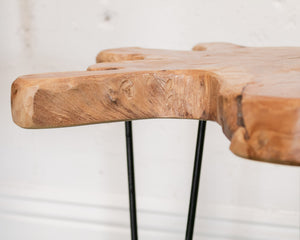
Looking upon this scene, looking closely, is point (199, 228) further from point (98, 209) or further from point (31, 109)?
point (31, 109)

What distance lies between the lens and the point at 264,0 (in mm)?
942

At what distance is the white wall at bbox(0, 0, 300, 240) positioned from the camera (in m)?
0.98

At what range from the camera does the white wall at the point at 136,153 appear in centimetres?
98

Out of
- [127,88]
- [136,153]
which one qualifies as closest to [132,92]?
[127,88]

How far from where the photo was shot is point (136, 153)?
1.06 m

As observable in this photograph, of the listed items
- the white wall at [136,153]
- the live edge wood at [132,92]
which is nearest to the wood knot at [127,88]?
the live edge wood at [132,92]

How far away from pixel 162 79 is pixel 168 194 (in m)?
0.71

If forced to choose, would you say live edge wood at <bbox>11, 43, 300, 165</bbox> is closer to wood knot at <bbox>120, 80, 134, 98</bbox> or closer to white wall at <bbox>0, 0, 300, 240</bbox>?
wood knot at <bbox>120, 80, 134, 98</bbox>

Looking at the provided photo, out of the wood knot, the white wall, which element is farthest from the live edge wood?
the white wall

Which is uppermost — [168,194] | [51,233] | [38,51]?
[38,51]

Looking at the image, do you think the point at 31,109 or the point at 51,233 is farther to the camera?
the point at 51,233

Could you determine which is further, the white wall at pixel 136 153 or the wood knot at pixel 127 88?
the white wall at pixel 136 153

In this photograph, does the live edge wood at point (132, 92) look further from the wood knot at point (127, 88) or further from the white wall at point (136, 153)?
the white wall at point (136, 153)

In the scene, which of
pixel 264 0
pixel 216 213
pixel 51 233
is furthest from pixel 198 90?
pixel 51 233
